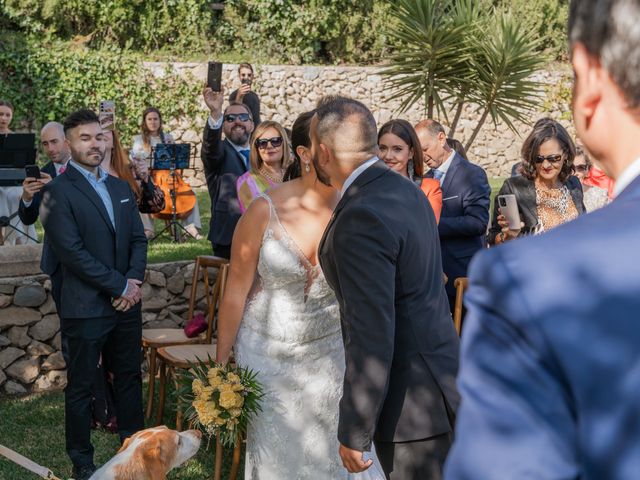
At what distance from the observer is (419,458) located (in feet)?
10.7

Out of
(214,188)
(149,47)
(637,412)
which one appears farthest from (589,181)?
(149,47)

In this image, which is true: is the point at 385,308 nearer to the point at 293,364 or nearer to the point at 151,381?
the point at 293,364

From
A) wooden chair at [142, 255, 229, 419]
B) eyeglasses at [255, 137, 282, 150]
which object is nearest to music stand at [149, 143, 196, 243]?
wooden chair at [142, 255, 229, 419]

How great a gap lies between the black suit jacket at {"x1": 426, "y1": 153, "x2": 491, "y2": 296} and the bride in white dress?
7.76 feet

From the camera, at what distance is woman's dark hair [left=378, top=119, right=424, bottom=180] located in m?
6.15

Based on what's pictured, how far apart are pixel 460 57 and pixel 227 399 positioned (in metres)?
7.51

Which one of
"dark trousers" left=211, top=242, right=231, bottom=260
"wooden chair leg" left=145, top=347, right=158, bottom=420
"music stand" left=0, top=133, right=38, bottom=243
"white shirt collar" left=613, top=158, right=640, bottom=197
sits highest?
"white shirt collar" left=613, top=158, right=640, bottom=197

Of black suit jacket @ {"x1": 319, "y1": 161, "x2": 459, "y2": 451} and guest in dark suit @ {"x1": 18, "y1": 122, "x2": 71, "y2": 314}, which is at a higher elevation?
black suit jacket @ {"x1": 319, "y1": 161, "x2": 459, "y2": 451}

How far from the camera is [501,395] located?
1040 millimetres

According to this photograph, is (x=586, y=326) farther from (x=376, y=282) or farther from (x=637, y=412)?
(x=376, y=282)

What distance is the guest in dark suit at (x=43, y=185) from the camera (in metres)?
5.93

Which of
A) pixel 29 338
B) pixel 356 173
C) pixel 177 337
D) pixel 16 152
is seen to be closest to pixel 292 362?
pixel 356 173

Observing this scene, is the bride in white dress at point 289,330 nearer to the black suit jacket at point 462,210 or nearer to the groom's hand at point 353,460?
the groom's hand at point 353,460

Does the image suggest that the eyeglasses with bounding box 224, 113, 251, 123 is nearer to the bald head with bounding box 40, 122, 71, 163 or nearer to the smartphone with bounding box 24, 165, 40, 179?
the bald head with bounding box 40, 122, 71, 163
